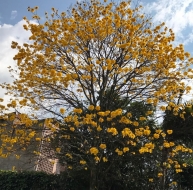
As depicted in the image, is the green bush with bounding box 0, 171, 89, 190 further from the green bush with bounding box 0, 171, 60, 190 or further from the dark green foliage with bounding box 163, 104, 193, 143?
the dark green foliage with bounding box 163, 104, 193, 143

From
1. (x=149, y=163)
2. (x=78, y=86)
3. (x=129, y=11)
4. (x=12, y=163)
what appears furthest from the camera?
(x=12, y=163)

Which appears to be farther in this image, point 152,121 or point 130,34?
point 152,121

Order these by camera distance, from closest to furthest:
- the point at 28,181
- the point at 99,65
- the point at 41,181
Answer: the point at 99,65 < the point at 41,181 < the point at 28,181

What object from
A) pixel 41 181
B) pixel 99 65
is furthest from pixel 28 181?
pixel 99 65

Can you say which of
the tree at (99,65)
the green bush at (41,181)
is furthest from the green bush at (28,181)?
the tree at (99,65)

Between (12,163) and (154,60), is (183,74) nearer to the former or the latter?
(154,60)

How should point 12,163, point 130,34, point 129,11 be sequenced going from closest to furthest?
point 130,34
point 129,11
point 12,163

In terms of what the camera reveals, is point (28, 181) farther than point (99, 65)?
Yes

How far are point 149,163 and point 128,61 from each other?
378cm

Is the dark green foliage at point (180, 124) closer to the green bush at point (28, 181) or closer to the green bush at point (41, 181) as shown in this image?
the green bush at point (41, 181)

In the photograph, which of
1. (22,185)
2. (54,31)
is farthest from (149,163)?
(54,31)

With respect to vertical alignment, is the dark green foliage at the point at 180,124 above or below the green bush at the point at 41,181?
above

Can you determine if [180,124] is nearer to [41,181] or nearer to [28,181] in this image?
[41,181]

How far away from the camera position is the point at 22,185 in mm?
9703
